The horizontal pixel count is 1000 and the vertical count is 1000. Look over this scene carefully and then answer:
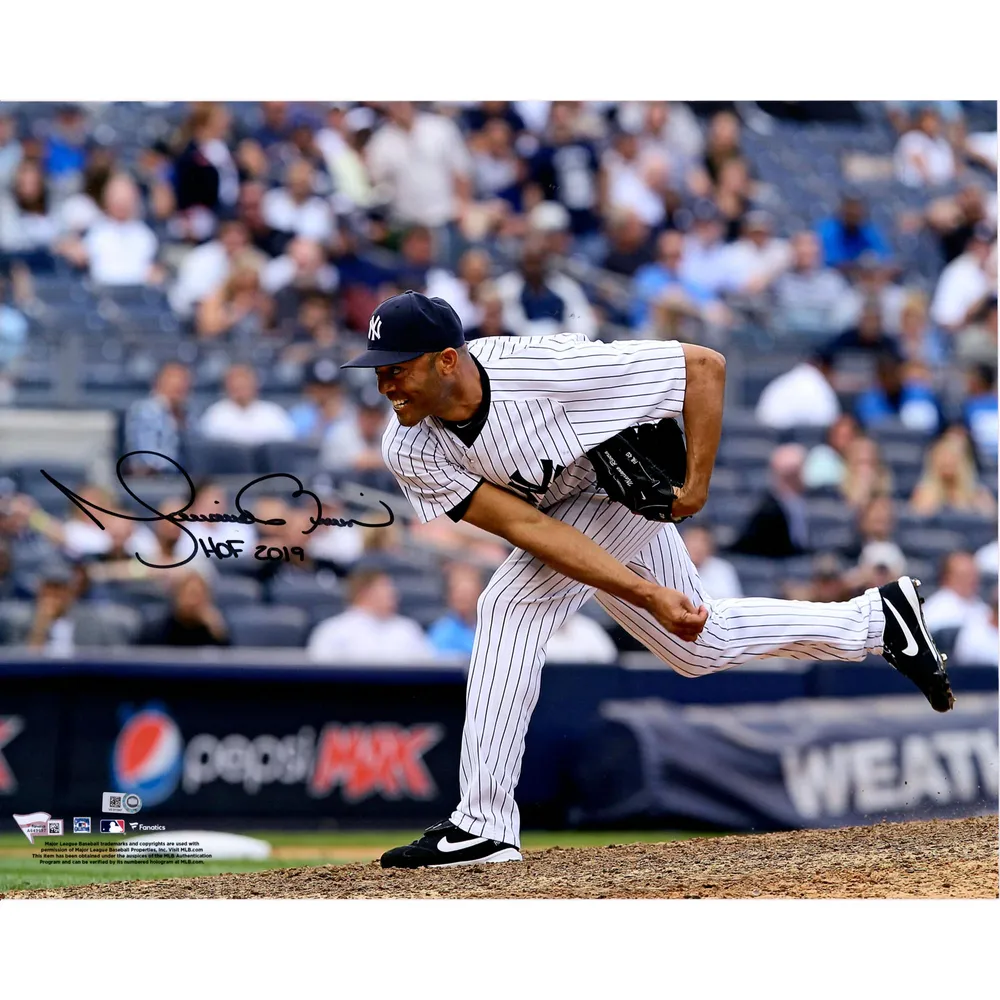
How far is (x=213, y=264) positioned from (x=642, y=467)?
3779 millimetres

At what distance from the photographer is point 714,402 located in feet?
10.6

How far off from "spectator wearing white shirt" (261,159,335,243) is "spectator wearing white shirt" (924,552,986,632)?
10.6 ft

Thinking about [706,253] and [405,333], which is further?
[706,253]

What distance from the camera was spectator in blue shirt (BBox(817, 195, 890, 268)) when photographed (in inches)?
260

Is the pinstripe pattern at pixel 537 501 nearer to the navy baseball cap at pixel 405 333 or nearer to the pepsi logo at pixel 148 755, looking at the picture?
the navy baseball cap at pixel 405 333

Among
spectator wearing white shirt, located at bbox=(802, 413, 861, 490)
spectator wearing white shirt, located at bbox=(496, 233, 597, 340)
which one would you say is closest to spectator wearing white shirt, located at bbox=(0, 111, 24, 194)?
spectator wearing white shirt, located at bbox=(496, 233, 597, 340)

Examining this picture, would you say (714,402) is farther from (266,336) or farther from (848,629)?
(266,336)

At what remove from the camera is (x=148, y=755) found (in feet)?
16.7

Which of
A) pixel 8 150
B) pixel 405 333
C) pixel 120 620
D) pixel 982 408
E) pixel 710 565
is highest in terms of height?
pixel 8 150

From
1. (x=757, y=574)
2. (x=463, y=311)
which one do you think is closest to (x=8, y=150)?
(x=463, y=311)

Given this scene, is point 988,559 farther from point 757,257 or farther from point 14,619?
point 14,619

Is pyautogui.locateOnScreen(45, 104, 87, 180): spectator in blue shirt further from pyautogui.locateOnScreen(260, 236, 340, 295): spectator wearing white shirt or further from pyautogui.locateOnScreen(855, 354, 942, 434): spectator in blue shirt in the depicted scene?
pyautogui.locateOnScreen(855, 354, 942, 434): spectator in blue shirt

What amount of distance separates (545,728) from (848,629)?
79.0 inches

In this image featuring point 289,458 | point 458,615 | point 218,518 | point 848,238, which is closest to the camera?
point 218,518
